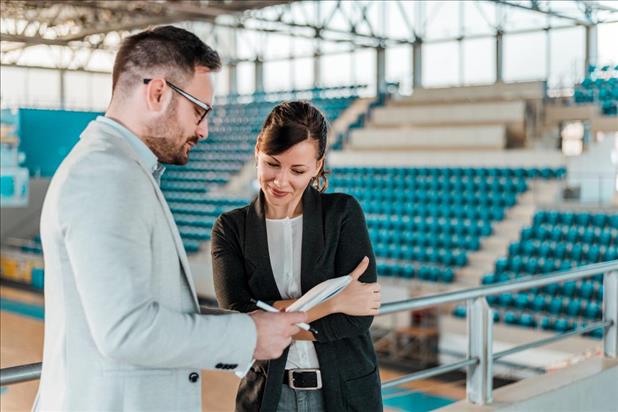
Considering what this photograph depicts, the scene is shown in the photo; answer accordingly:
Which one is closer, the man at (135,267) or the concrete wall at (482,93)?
the man at (135,267)

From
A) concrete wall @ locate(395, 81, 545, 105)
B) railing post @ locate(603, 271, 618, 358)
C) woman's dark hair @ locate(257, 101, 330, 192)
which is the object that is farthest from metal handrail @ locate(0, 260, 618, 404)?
concrete wall @ locate(395, 81, 545, 105)

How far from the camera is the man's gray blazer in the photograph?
3.58ft

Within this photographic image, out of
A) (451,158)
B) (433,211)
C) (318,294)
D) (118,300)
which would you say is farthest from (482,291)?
(451,158)

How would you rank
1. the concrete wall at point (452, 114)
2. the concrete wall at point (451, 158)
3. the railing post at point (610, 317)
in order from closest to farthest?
the railing post at point (610, 317) → the concrete wall at point (451, 158) → the concrete wall at point (452, 114)

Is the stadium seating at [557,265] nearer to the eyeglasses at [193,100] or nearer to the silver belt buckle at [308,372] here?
the silver belt buckle at [308,372]

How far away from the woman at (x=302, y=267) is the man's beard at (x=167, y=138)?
40cm

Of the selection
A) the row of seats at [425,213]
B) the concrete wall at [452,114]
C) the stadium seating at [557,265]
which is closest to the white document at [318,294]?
the stadium seating at [557,265]

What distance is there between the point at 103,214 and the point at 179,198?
17.0 m

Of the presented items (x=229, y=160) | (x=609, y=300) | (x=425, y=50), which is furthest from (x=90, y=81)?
(x=609, y=300)

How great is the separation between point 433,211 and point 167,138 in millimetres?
11920

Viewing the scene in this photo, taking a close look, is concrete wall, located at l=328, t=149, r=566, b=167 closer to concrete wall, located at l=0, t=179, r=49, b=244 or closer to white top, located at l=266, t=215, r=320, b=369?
concrete wall, located at l=0, t=179, r=49, b=244

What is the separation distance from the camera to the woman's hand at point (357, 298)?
1.56 metres

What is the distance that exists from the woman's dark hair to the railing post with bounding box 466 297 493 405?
1.42 metres

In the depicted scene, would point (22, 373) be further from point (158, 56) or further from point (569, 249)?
point (569, 249)
